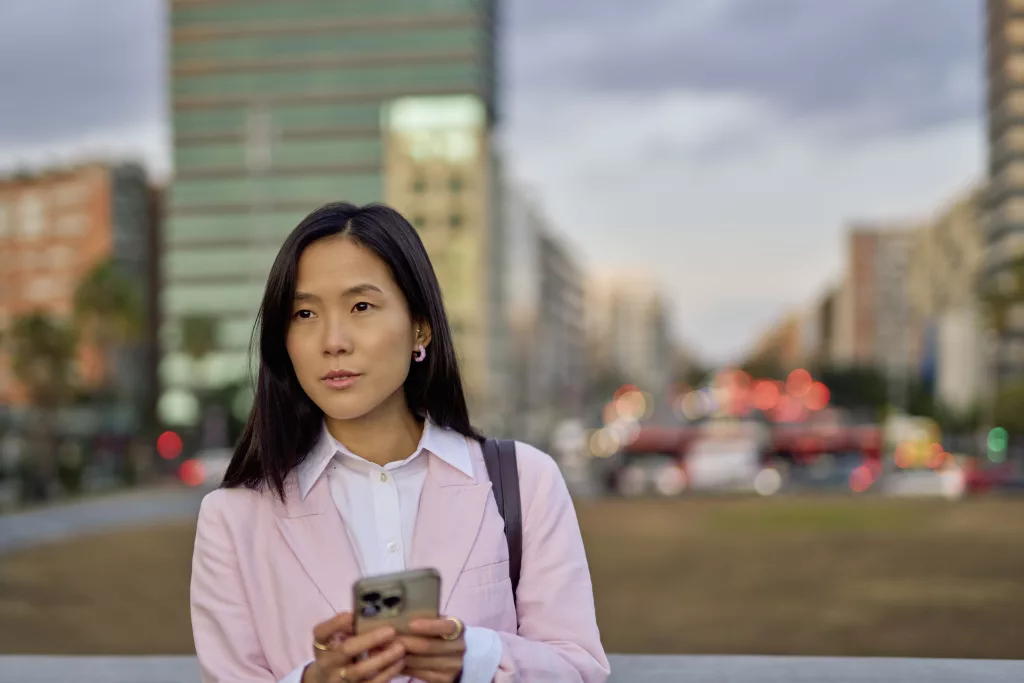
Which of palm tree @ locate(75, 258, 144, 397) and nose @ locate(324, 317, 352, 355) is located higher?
nose @ locate(324, 317, 352, 355)

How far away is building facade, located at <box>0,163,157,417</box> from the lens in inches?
4122

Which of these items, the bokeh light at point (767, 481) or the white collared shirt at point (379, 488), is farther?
the bokeh light at point (767, 481)

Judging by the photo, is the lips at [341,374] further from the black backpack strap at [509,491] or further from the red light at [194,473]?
Answer: the red light at [194,473]

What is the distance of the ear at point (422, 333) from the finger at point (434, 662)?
625mm

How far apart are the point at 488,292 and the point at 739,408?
51459 millimetres

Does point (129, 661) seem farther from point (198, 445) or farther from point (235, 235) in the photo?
point (235, 235)

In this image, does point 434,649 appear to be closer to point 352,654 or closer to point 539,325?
point 352,654

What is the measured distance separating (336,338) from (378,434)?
0.78ft

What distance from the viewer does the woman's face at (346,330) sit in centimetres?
216

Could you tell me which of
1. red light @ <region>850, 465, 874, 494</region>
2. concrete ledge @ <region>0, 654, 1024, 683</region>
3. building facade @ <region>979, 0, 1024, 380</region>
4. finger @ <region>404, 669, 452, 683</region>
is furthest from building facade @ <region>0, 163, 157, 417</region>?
finger @ <region>404, 669, 452, 683</region>

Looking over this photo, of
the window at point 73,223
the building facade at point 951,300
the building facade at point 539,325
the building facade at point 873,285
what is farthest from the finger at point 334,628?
the building facade at point 873,285

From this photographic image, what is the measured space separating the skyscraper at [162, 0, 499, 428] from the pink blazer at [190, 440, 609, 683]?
8921cm

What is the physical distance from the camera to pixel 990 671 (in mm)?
2973

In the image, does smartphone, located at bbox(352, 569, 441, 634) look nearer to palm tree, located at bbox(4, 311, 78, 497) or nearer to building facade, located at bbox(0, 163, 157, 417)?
palm tree, located at bbox(4, 311, 78, 497)
